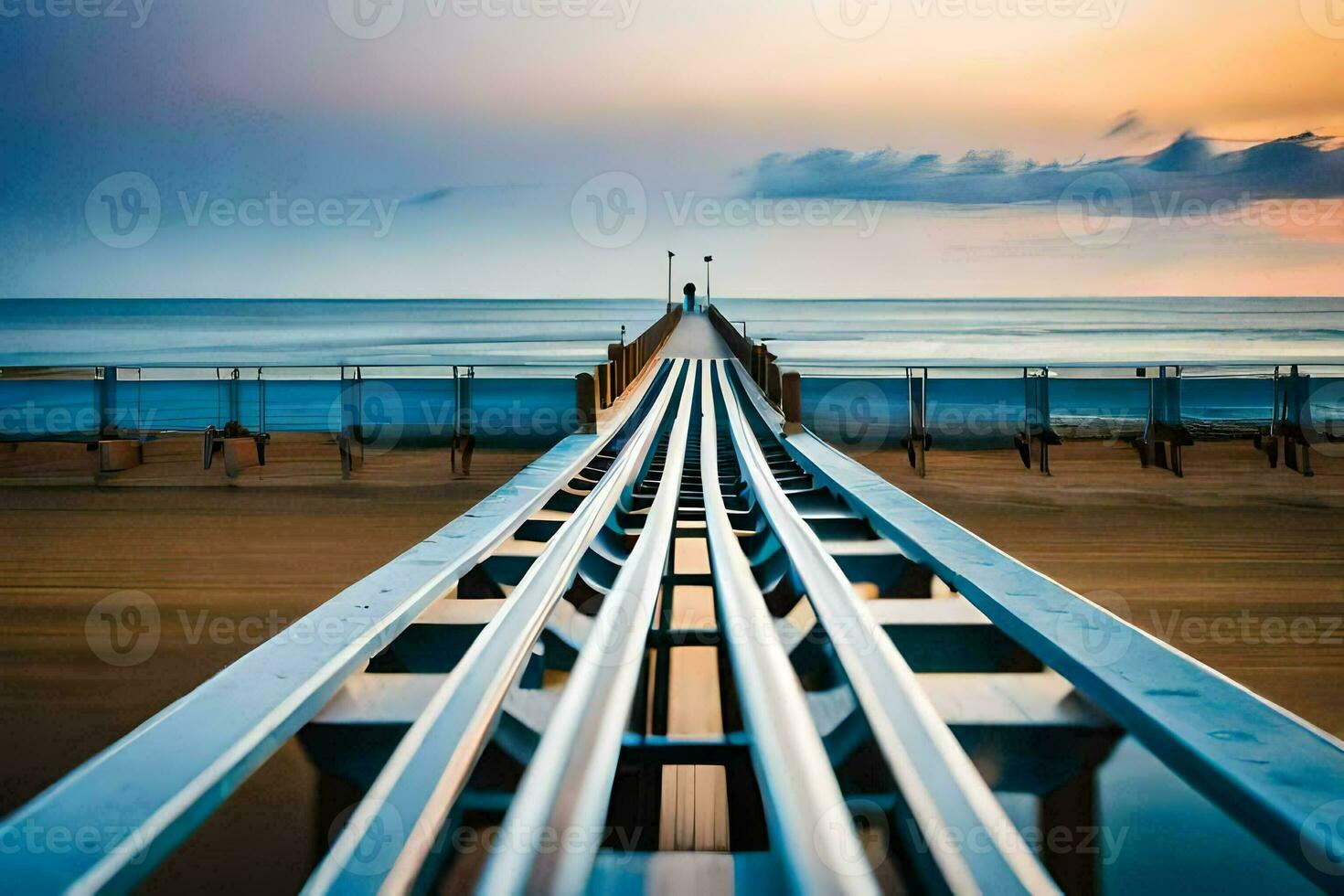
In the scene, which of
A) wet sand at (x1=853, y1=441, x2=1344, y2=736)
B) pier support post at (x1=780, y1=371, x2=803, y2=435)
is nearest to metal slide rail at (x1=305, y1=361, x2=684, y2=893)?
wet sand at (x1=853, y1=441, x2=1344, y2=736)

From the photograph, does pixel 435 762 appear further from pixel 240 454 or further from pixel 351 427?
pixel 351 427

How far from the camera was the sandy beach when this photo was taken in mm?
3080

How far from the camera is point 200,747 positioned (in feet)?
5.48

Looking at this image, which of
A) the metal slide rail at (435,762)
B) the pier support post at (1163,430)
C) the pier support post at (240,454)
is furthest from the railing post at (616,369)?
the metal slide rail at (435,762)

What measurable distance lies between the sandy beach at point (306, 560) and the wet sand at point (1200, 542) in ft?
0.08

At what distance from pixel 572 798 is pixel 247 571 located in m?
4.95

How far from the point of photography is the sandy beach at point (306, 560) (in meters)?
3.08

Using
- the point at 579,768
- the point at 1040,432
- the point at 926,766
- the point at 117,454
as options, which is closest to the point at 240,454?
the point at 117,454

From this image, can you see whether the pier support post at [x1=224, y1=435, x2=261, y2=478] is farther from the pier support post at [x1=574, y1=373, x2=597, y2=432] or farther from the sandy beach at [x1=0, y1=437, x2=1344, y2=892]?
the pier support post at [x1=574, y1=373, x2=597, y2=432]

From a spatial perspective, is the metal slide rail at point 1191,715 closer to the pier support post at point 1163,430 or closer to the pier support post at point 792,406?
the pier support post at point 792,406

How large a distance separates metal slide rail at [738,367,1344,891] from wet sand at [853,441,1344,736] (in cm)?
165

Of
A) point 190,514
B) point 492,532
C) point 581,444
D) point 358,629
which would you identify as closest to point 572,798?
point 358,629

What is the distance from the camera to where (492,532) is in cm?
368

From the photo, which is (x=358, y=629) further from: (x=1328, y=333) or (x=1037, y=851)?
(x=1328, y=333)
